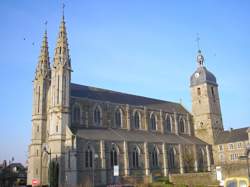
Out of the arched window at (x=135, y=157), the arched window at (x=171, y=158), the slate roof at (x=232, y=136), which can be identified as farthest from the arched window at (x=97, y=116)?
the slate roof at (x=232, y=136)

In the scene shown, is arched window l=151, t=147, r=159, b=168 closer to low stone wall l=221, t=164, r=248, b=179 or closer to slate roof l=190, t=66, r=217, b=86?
low stone wall l=221, t=164, r=248, b=179

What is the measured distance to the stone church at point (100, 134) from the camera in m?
52.0

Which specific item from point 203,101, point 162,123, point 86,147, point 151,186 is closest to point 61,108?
point 86,147

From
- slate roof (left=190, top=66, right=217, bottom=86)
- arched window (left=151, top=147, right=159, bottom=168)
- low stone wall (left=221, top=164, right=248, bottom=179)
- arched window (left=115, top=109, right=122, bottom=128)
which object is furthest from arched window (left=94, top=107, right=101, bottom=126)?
slate roof (left=190, top=66, right=217, bottom=86)

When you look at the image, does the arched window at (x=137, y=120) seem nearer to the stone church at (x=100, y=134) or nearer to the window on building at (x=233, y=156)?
the stone church at (x=100, y=134)

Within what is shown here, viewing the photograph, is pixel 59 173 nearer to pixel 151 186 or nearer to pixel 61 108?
pixel 61 108

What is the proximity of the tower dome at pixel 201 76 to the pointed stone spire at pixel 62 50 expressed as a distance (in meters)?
39.9

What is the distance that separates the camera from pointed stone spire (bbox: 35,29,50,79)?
64.1 metres

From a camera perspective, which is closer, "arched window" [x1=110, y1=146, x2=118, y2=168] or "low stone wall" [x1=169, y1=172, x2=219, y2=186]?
"low stone wall" [x1=169, y1=172, x2=219, y2=186]

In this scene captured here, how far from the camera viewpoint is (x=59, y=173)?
50906 millimetres

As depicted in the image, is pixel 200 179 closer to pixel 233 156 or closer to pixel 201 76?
pixel 233 156

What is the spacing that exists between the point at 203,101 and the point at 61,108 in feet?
141

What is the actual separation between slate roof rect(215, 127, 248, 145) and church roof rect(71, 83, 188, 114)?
1125 cm

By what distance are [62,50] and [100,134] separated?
1762cm
